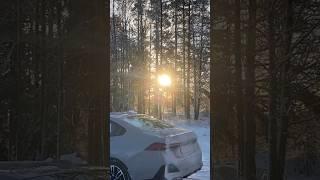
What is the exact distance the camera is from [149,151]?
809 centimetres

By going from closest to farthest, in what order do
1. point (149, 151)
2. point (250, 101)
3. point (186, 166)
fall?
point (250, 101) < point (149, 151) < point (186, 166)

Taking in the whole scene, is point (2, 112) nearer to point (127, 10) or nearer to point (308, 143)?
point (308, 143)

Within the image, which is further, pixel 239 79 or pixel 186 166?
pixel 186 166

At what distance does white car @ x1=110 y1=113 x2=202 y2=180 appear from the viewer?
8016 mm

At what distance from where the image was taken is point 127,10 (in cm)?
4212

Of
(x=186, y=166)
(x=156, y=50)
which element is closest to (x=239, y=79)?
(x=186, y=166)

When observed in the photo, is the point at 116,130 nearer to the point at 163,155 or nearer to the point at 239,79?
the point at 163,155

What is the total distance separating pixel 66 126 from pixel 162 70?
110 ft

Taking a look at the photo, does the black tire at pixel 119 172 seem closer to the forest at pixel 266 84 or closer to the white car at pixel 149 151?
the white car at pixel 149 151

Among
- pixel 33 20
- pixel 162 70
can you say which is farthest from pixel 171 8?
pixel 33 20

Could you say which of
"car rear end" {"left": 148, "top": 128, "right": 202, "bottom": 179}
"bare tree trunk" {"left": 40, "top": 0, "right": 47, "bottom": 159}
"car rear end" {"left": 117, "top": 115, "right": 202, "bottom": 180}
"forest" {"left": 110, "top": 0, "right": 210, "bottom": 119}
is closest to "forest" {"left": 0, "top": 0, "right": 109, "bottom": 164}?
"bare tree trunk" {"left": 40, "top": 0, "right": 47, "bottom": 159}

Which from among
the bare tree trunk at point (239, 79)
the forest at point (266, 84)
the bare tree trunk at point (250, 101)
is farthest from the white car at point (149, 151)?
the bare tree trunk at point (250, 101)

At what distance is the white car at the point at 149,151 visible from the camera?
8.02 meters

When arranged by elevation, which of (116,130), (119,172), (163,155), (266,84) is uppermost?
(266,84)
